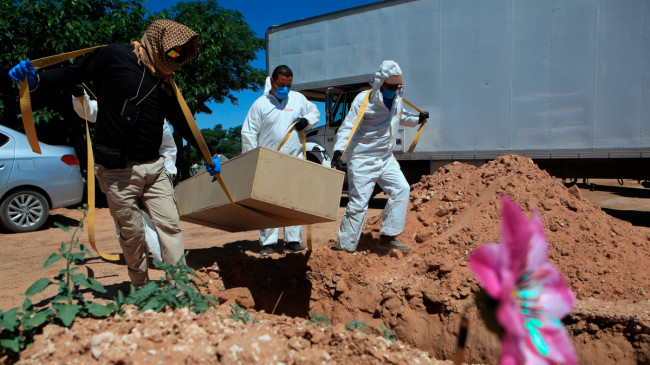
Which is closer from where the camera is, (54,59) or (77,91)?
(54,59)

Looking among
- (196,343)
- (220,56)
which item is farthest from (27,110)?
(220,56)

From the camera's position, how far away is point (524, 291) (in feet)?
2.61

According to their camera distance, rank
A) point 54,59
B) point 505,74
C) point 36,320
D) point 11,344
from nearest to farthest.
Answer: point 11,344, point 36,320, point 54,59, point 505,74

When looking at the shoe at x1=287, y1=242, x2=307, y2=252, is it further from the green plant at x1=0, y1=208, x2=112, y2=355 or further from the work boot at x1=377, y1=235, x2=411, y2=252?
the green plant at x1=0, y1=208, x2=112, y2=355

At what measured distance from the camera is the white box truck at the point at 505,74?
22.6 ft

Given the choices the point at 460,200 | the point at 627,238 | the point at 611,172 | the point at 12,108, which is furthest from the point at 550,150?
the point at 12,108

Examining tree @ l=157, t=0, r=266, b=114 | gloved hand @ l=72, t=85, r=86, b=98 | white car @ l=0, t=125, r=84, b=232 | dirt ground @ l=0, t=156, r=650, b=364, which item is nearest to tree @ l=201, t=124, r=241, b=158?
tree @ l=157, t=0, r=266, b=114

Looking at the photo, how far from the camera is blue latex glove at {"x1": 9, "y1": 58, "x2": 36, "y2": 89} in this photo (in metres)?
2.56

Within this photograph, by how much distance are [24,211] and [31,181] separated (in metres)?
0.50

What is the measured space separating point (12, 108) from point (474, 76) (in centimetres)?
902

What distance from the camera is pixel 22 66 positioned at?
2553 mm

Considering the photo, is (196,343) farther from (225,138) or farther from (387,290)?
(225,138)

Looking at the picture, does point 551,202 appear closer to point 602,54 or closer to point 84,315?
point 602,54

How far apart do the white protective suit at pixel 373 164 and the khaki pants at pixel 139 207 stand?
194 cm
